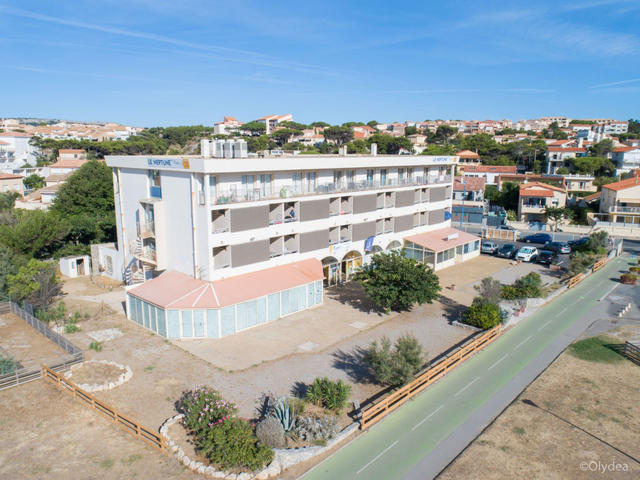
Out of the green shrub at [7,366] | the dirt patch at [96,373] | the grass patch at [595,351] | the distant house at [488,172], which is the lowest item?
the grass patch at [595,351]

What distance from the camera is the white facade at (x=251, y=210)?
24688 mm

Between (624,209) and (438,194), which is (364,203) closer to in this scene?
(438,194)

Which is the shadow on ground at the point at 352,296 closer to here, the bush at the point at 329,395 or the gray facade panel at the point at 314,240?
the gray facade panel at the point at 314,240

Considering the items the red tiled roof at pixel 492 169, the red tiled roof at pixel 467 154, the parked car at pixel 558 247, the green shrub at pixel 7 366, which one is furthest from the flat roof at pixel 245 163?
the red tiled roof at pixel 467 154

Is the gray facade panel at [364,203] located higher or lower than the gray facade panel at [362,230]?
higher

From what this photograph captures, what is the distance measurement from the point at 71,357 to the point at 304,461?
12611 mm

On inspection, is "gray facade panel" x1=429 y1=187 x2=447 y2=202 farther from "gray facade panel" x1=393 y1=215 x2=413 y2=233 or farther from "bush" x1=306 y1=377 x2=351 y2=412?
"bush" x1=306 y1=377 x2=351 y2=412

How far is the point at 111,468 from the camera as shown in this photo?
13578 millimetres

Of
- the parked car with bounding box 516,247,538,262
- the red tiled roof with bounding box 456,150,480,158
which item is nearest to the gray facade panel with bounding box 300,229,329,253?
the parked car with bounding box 516,247,538,262

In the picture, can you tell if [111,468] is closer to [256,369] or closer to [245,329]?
[256,369]

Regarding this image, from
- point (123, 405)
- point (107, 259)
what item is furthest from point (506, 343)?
point (107, 259)

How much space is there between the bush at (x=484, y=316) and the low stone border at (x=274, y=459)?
12.6m

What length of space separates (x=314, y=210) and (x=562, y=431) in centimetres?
1866

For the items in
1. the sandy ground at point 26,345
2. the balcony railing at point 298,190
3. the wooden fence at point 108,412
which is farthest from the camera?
the balcony railing at point 298,190
